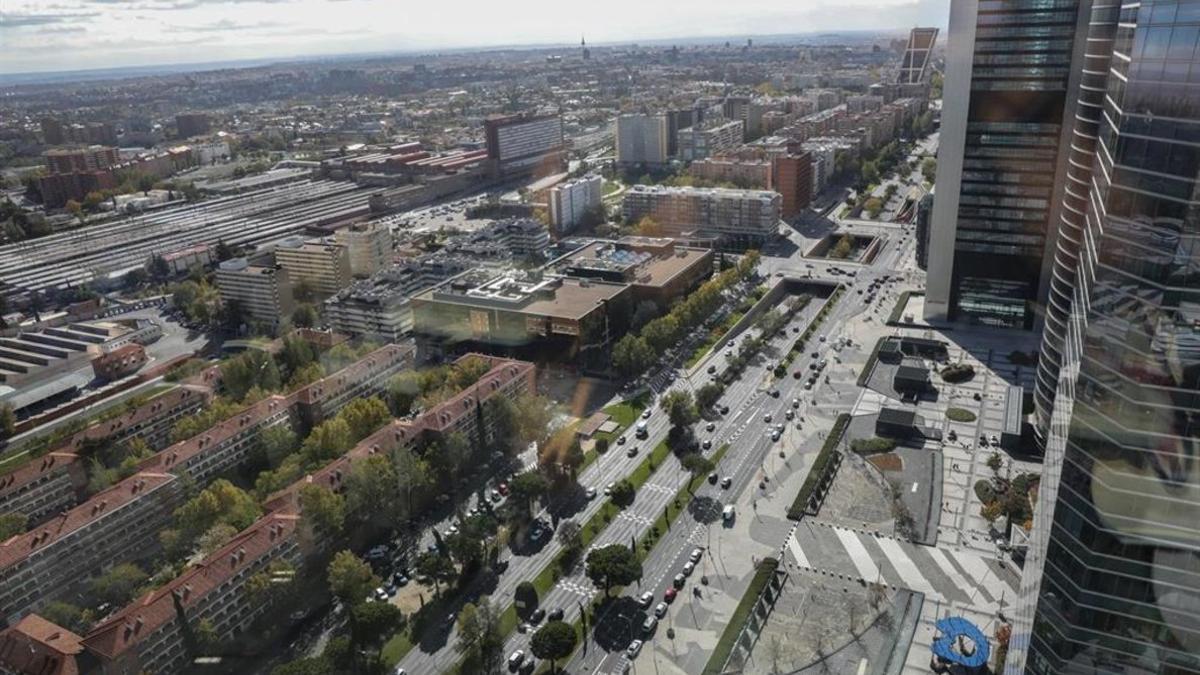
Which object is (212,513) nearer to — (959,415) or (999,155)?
(959,415)

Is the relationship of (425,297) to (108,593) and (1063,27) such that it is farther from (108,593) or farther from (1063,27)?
(1063,27)

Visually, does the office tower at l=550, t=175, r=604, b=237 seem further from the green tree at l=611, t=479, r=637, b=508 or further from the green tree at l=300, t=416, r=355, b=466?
the green tree at l=611, t=479, r=637, b=508

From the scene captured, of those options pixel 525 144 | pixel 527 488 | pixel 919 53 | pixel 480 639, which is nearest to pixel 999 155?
pixel 527 488

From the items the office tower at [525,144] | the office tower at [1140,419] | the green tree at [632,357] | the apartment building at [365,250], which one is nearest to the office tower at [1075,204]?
the green tree at [632,357]

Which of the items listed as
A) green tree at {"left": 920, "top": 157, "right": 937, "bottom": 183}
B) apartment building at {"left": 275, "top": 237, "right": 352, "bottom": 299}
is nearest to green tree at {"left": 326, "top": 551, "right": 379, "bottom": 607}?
apartment building at {"left": 275, "top": 237, "right": 352, "bottom": 299}

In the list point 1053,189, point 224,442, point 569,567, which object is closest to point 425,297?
point 224,442

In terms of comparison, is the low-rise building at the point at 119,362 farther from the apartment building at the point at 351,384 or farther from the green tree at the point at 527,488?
the green tree at the point at 527,488
